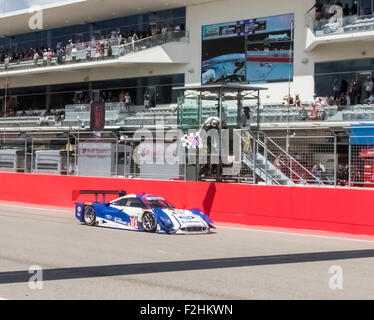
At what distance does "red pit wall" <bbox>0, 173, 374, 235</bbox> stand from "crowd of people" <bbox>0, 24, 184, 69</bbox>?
1604 centimetres

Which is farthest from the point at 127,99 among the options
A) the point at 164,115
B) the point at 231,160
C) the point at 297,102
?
the point at 231,160

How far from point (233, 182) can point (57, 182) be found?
320 inches

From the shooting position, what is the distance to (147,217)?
1553 centimetres

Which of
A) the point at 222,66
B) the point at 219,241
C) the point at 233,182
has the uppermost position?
the point at 222,66

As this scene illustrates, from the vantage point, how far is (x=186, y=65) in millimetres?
35531

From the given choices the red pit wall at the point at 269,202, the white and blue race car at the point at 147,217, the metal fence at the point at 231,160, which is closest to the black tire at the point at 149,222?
the white and blue race car at the point at 147,217

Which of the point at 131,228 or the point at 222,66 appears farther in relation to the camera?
the point at 222,66

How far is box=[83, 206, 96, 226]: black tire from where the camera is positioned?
16.9 meters

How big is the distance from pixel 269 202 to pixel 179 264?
7374 millimetres

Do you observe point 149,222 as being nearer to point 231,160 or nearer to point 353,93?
point 231,160

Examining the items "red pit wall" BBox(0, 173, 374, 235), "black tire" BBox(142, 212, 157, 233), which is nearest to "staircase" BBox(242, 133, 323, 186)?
"red pit wall" BBox(0, 173, 374, 235)

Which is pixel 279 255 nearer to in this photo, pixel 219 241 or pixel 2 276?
pixel 219 241

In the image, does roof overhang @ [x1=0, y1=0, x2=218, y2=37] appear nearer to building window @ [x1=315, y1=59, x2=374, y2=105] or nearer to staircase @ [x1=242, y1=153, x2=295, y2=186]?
building window @ [x1=315, y1=59, x2=374, y2=105]
